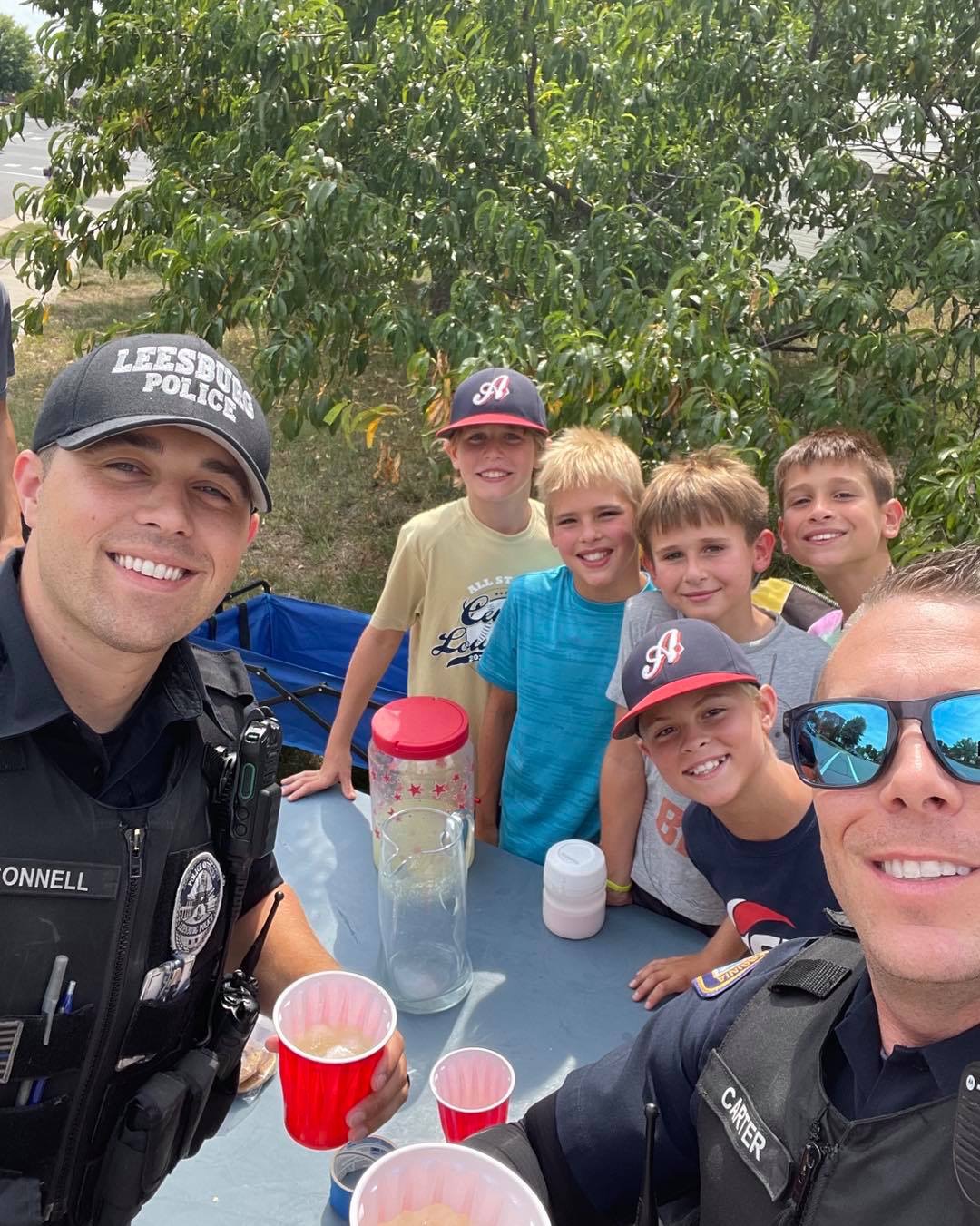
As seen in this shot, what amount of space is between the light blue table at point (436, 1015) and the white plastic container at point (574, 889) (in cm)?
4

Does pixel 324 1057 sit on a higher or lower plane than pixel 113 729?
lower

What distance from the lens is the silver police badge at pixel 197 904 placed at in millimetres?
1356

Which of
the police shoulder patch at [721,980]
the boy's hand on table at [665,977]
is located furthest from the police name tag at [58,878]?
the boy's hand on table at [665,977]

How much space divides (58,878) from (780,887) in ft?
4.10

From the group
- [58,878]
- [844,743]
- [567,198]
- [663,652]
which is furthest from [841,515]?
[567,198]

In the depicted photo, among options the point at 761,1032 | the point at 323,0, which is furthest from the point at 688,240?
the point at 761,1032

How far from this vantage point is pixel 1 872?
1199 millimetres

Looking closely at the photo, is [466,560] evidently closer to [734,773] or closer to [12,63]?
[734,773]

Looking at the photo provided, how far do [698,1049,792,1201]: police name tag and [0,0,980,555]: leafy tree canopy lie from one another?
7.65 feet

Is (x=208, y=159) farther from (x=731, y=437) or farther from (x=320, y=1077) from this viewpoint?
(x=320, y=1077)

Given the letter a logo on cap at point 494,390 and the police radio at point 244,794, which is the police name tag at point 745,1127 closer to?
the police radio at point 244,794

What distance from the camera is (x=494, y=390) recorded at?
106 inches

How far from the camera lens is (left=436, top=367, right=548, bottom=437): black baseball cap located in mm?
2654

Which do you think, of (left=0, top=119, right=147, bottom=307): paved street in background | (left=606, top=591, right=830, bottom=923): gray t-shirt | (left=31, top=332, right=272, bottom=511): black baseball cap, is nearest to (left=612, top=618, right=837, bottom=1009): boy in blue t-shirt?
(left=606, top=591, right=830, bottom=923): gray t-shirt
